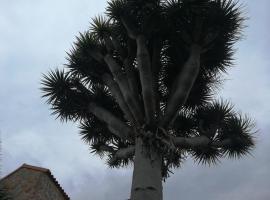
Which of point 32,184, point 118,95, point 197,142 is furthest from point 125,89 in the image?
point 32,184

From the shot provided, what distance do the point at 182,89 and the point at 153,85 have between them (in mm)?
782

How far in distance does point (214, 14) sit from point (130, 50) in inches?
80.5

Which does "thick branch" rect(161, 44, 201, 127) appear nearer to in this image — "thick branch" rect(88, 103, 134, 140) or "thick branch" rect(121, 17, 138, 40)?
"thick branch" rect(88, 103, 134, 140)

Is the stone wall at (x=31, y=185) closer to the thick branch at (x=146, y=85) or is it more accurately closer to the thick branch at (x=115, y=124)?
the thick branch at (x=115, y=124)

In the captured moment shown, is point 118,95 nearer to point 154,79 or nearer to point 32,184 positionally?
point 154,79

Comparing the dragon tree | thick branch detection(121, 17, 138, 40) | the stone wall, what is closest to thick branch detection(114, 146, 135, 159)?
the dragon tree

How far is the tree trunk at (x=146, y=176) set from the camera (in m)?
7.47

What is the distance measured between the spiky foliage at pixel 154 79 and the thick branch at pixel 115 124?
0.02 meters

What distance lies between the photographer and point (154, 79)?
9094 mm

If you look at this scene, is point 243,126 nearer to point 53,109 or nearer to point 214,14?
point 214,14

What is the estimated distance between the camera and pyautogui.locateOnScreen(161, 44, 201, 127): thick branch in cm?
817

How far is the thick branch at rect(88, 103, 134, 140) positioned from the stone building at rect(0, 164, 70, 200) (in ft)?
10.0

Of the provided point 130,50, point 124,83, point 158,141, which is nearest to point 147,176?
point 158,141

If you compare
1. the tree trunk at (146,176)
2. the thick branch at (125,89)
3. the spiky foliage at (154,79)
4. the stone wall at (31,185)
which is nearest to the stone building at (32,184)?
the stone wall at (31,185)
